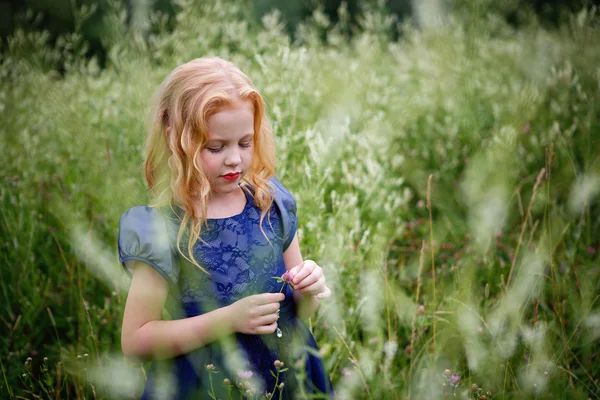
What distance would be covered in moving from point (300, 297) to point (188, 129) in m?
0.50

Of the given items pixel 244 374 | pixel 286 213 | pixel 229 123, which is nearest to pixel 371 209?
pixel 286 213

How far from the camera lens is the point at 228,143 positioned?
4.17 ft

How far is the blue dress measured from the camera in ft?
4.15

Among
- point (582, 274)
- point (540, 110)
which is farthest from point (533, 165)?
point (582, 274)

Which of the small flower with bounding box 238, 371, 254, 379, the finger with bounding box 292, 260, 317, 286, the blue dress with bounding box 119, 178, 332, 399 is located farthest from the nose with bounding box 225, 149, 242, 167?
the small flower with bounding box 238, 371, 254, 379

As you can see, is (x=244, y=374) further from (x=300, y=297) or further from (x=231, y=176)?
(x=231, y=176)

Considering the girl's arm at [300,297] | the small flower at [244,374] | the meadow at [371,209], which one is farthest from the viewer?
the meadow at [371,209]

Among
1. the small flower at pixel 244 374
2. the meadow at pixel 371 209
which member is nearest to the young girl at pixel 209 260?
the small flower at pixel 244 374

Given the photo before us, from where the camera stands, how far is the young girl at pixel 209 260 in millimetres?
1250

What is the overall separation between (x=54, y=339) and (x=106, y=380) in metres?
0.74

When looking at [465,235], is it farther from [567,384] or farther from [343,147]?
[567,384]

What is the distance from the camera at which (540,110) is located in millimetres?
A: 3584

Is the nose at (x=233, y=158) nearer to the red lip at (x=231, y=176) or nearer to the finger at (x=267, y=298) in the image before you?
the red lip at (x=231, y=176)

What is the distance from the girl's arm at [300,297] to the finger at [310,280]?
0.08m
